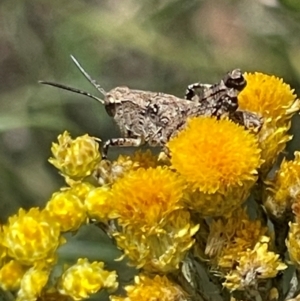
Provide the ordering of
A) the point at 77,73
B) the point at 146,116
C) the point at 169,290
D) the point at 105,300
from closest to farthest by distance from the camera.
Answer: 1. the point at 169,290
2. the point at 146,116
3. the point at 105,300
4. the point at 77,73

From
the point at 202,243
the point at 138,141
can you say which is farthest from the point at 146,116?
the point at 202,243

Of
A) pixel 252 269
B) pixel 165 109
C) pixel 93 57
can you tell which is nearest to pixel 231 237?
pixel 252 269

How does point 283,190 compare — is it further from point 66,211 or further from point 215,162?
point 66,211

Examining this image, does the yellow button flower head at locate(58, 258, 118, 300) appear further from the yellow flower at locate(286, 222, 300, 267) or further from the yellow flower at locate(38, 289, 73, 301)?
the yellow flower at locate(286, 222, 300, 267)

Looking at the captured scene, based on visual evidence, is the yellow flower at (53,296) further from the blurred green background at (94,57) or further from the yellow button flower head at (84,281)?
the blurred green background at (94,57)

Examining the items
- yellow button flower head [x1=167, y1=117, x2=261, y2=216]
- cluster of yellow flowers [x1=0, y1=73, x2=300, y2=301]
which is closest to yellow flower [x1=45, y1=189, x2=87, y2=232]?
cluster of yellow flowers [x1=0, y1=73, x2=300, y2=301]

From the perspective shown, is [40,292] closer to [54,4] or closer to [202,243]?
[202,243]
